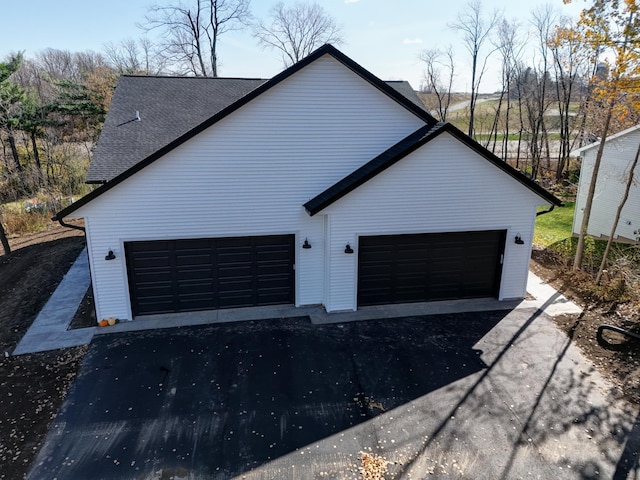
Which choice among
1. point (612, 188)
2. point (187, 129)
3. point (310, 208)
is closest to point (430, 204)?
point (310, 208)

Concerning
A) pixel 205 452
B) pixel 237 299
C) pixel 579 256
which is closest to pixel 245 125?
pixel 237 299

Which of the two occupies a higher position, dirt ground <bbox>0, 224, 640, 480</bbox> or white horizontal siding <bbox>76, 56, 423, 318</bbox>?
white horizontal siding <bbox>76, 56, 423, 318</bbox>

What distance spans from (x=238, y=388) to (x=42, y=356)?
4.61 m

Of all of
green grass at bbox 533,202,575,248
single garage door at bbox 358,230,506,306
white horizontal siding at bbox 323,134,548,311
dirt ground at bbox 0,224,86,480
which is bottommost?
dirt ground at bbox 0,224,86,480

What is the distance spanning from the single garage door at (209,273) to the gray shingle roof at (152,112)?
2.37 m

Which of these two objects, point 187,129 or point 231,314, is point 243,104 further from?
point 231,314

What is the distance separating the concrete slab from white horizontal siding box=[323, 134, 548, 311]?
243 inches

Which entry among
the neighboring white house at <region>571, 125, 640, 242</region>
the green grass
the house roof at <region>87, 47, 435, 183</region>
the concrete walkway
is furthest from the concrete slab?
the neighboring white house at <region>571, 125, 640, 242</region>

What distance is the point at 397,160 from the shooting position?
32.7 feet

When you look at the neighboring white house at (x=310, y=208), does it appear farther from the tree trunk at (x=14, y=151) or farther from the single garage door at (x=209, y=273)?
the tree trunk at (x=14, y=151)

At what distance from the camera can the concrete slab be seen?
947 cm

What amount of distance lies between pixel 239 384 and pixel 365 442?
2.70 metres

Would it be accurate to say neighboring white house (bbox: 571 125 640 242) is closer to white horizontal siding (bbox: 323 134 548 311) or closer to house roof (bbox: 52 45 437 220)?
white horizontal siding (bbox: 323 134 548 311)

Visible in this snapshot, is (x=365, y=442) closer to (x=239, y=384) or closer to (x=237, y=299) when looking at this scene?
(x=239, y=384)
